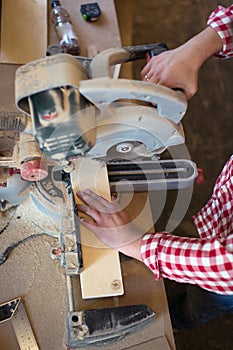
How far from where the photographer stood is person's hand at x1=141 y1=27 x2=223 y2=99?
983mm

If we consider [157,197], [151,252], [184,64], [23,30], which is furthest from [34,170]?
[23,30]

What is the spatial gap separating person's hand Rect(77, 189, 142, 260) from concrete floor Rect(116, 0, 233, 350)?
2.68ft

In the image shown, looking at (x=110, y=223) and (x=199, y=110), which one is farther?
(x=199, y=110)

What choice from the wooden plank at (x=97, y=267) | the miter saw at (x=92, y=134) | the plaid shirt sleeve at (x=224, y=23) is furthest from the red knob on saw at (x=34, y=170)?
the plaid shirt sleeve at (x=224, y=23)

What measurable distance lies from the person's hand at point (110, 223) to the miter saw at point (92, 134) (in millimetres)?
48

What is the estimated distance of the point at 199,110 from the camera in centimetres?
230

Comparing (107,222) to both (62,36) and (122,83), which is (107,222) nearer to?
(122,83)

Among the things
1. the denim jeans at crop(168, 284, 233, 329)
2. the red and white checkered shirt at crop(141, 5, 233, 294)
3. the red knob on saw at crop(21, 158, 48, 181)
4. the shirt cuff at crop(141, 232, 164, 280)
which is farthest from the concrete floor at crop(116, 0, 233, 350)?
the red knob on saw at crop(21, 158, 48, 181)

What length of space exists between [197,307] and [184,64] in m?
0.81

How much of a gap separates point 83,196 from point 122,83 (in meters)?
0.43

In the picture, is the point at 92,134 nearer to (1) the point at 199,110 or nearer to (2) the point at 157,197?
(2) the point at 157,197

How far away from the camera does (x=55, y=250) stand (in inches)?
42.7

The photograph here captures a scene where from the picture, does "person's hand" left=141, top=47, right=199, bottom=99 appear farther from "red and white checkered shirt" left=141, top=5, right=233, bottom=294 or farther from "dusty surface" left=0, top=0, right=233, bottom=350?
"dusty surface" left=0, top=0, right=233, bottom=350

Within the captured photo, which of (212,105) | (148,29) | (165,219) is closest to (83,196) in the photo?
(165,219)
